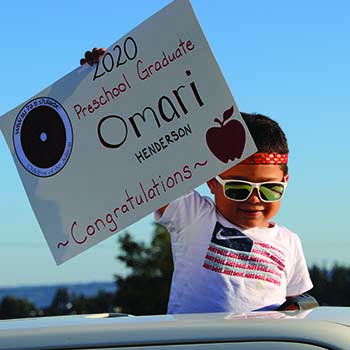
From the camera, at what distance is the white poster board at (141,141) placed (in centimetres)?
435

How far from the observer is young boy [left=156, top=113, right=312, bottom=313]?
4.52 metres

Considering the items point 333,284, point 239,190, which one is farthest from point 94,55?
point 333,284

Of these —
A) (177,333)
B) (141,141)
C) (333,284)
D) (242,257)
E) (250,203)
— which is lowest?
(333,284)

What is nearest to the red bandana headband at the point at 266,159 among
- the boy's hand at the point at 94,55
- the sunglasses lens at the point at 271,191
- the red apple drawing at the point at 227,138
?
the sunglasses lens at the point at 271,191

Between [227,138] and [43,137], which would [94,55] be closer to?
[43,137]

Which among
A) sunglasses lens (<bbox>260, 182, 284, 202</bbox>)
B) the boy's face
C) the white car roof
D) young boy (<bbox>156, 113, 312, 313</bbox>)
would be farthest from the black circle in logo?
the white car roof

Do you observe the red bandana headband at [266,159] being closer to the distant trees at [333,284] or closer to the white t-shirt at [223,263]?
the white t-shirt at [223,263]

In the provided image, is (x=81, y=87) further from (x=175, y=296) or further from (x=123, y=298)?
(x=123, y=298)

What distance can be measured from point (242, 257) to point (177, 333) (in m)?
1.54

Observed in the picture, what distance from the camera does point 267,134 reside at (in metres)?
4.93

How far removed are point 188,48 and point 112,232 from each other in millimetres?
787

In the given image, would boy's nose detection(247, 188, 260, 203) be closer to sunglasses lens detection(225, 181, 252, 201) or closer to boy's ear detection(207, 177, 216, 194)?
sunglasses lens detection(225, 181, 252, 201)

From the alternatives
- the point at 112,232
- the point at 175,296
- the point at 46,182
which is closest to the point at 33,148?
the point at 46,182

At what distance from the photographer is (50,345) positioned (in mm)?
3105
